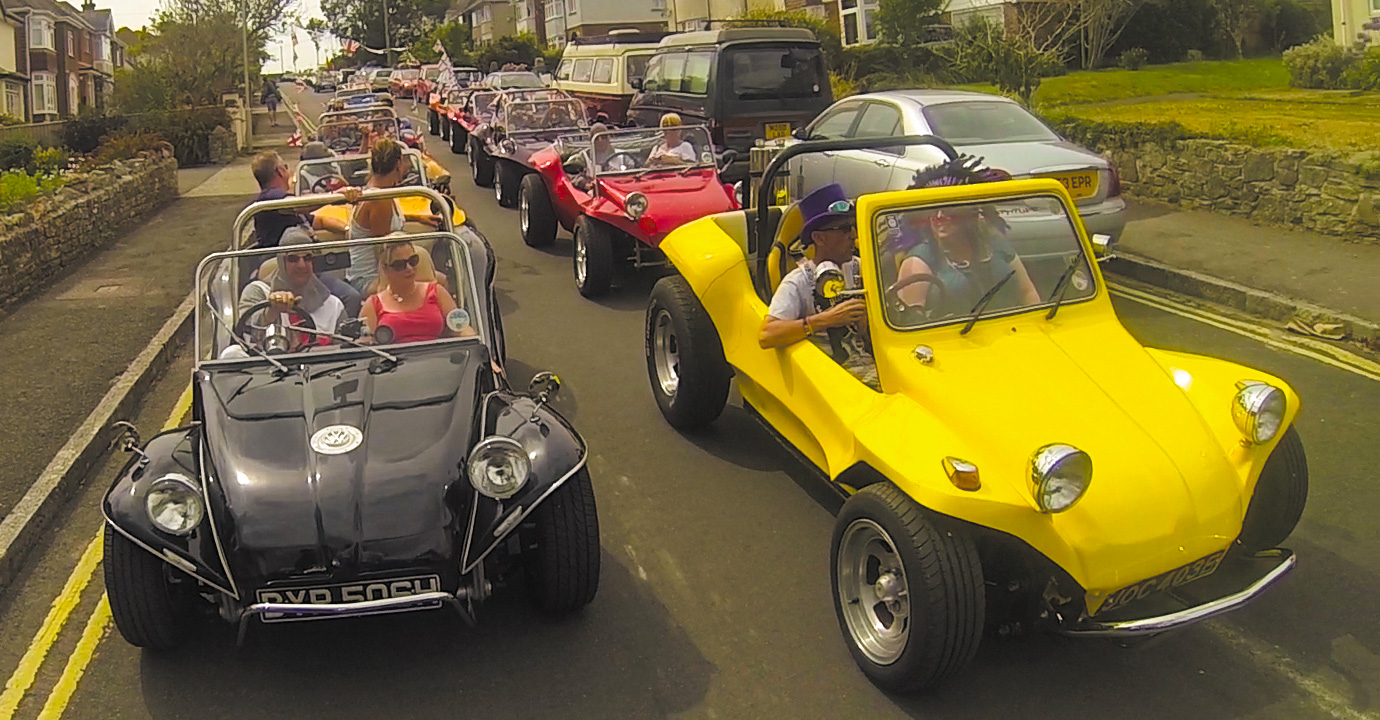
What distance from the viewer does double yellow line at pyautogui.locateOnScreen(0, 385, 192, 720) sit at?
14.0ft

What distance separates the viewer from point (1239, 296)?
9273 mm

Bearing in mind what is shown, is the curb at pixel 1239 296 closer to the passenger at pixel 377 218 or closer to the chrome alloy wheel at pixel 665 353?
the chrome alloy wheel at pixel 665 353

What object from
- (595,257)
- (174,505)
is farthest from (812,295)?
(595,257)

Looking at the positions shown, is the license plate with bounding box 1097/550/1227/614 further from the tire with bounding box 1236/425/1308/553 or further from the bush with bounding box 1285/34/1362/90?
the bush with bounding box 1285/34/1362/90

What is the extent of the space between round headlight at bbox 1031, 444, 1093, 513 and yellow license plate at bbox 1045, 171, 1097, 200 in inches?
245

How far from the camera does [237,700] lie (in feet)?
13.5

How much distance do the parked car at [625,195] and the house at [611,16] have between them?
4688 centimetres

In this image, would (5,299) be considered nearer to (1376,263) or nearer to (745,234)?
(745,234)

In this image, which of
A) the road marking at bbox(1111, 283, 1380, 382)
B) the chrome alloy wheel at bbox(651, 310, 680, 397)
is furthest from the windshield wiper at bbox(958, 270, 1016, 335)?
the road marking at bbox(1111, 283, 1380, 382)

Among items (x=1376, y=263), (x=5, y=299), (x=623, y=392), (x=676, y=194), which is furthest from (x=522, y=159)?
(x=1376, y=263)

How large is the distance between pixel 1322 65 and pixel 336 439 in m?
26.5

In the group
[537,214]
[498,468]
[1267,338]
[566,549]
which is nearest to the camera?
[498,468]

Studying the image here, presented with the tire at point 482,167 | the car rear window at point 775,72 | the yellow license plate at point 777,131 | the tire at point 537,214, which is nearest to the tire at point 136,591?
the tire at point 537,214

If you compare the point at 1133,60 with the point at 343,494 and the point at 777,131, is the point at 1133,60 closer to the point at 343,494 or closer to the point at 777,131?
the point at 777,131
